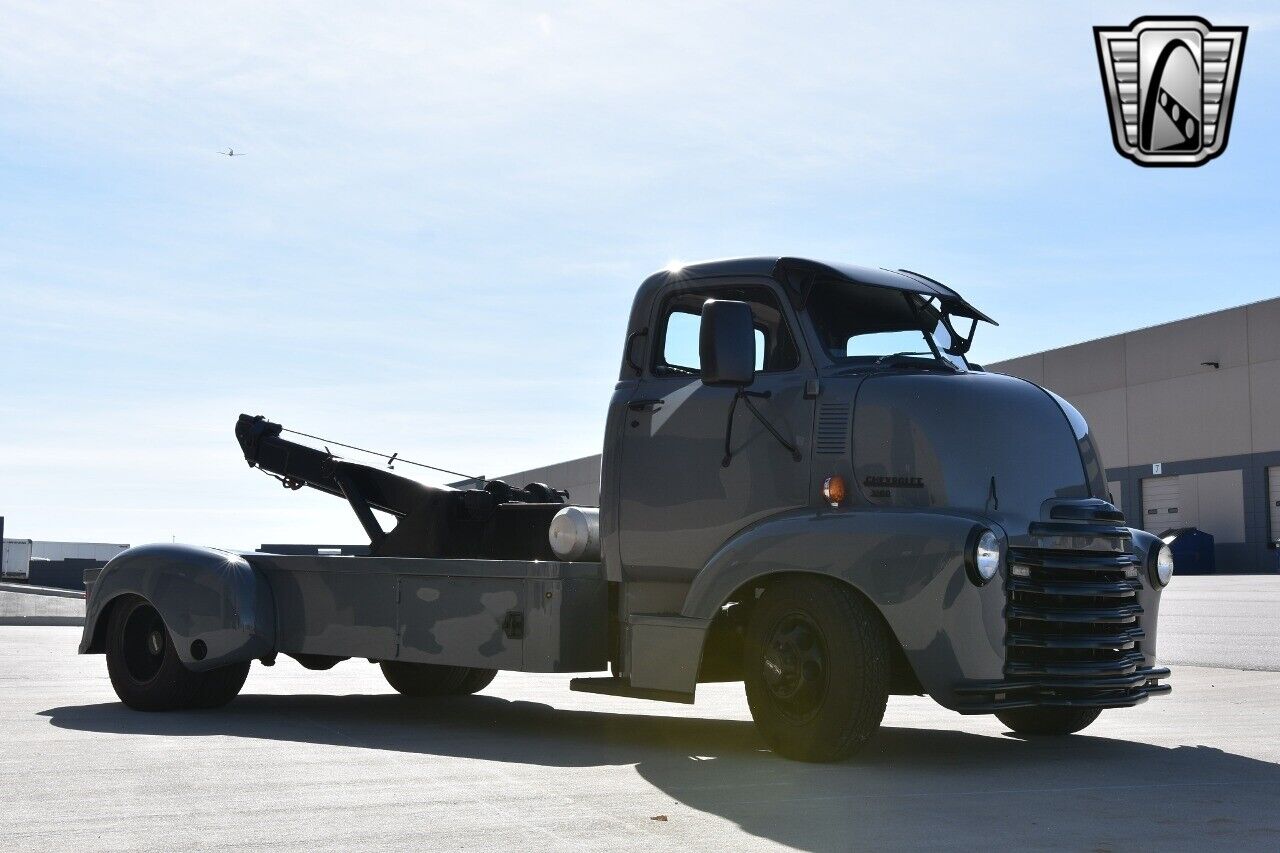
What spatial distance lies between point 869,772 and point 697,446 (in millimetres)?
2083

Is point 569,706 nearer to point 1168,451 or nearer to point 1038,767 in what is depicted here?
point 1038,767

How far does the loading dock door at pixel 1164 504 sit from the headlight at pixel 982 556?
135 ft

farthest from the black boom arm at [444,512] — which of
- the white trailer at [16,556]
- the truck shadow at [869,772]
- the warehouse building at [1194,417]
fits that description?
the white trailer at [16,556]

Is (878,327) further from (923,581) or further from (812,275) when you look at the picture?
(923,581)

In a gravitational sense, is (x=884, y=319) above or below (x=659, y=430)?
above

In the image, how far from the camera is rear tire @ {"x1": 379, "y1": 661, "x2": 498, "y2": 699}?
12.2 m

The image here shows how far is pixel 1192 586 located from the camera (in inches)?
1220

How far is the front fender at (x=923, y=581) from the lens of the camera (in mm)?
7320

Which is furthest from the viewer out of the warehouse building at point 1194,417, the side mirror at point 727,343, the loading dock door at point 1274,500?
the warehouse building at point 1194,417

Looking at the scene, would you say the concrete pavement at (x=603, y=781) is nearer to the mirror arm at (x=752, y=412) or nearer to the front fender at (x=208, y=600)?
the front fender at (x=208, y=600)

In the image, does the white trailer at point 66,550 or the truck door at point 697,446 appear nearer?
the truck door at point 697,446

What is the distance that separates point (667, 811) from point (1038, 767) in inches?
98.6

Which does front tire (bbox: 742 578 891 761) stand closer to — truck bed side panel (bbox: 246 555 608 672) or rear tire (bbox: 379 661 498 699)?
truck bed side panel (bbox: 246 555 608 672)

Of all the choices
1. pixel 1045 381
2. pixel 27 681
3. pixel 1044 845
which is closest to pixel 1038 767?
pixel 1044 845
